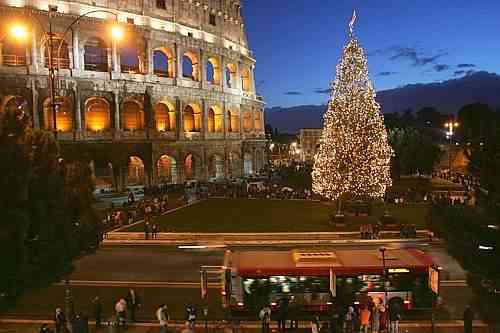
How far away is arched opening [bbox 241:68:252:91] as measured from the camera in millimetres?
67875

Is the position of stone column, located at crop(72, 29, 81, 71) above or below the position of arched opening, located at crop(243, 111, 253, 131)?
above

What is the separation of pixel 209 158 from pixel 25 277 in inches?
1764

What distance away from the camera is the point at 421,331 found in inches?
559

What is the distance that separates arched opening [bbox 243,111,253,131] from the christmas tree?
37.6 meters

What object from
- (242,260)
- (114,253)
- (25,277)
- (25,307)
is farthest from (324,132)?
(25,277)

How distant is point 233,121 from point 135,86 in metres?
17.9

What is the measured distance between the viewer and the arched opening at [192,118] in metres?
54.8

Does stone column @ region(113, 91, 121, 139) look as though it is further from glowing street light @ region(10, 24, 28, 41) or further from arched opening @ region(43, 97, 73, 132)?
glowing street light @ region(10, 24, 28, 41)

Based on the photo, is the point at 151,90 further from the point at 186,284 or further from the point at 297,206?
the point at 186,284

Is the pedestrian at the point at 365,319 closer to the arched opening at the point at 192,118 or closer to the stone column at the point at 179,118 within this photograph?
the stone column at the point at 179,118

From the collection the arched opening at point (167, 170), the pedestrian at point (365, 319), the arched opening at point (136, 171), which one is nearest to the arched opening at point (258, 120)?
the arched opening at point (167, 170)

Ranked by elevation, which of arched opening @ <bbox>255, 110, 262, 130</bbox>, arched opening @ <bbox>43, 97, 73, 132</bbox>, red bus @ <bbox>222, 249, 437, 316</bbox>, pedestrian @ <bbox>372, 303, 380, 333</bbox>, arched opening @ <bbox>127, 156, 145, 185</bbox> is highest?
arched opening @ <bbox>255, 110, 262, 130</bbox>

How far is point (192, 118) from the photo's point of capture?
56.4m

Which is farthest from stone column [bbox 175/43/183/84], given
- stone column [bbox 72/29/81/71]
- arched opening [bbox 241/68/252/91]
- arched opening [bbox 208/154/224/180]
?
arched opening [bbox 241/68/252/91]
